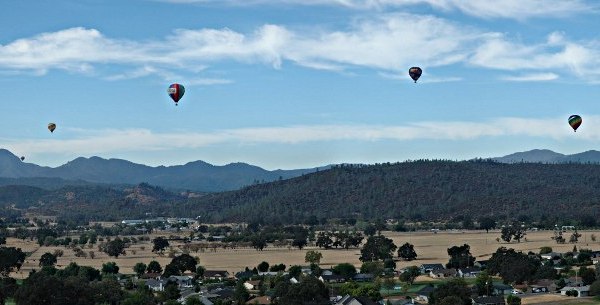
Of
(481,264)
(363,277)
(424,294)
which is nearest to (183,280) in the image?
(363,277)

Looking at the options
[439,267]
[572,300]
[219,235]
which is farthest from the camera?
[219,235]

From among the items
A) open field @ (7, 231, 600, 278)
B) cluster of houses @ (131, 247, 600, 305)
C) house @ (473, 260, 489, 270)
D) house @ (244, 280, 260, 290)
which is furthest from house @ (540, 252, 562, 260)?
house @ (244, 280, 260, 290)

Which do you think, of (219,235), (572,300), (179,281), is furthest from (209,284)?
(219,235)

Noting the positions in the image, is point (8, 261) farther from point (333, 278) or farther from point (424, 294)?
point (424, 294)

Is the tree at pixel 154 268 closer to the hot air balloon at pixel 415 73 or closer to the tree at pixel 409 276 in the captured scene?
the tree at pixel 409 276

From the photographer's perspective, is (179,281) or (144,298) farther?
(179,281)

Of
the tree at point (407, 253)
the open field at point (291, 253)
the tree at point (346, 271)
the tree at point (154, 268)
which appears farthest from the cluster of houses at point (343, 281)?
the tree at point (407, 253)

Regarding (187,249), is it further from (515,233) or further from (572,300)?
(572,300)
